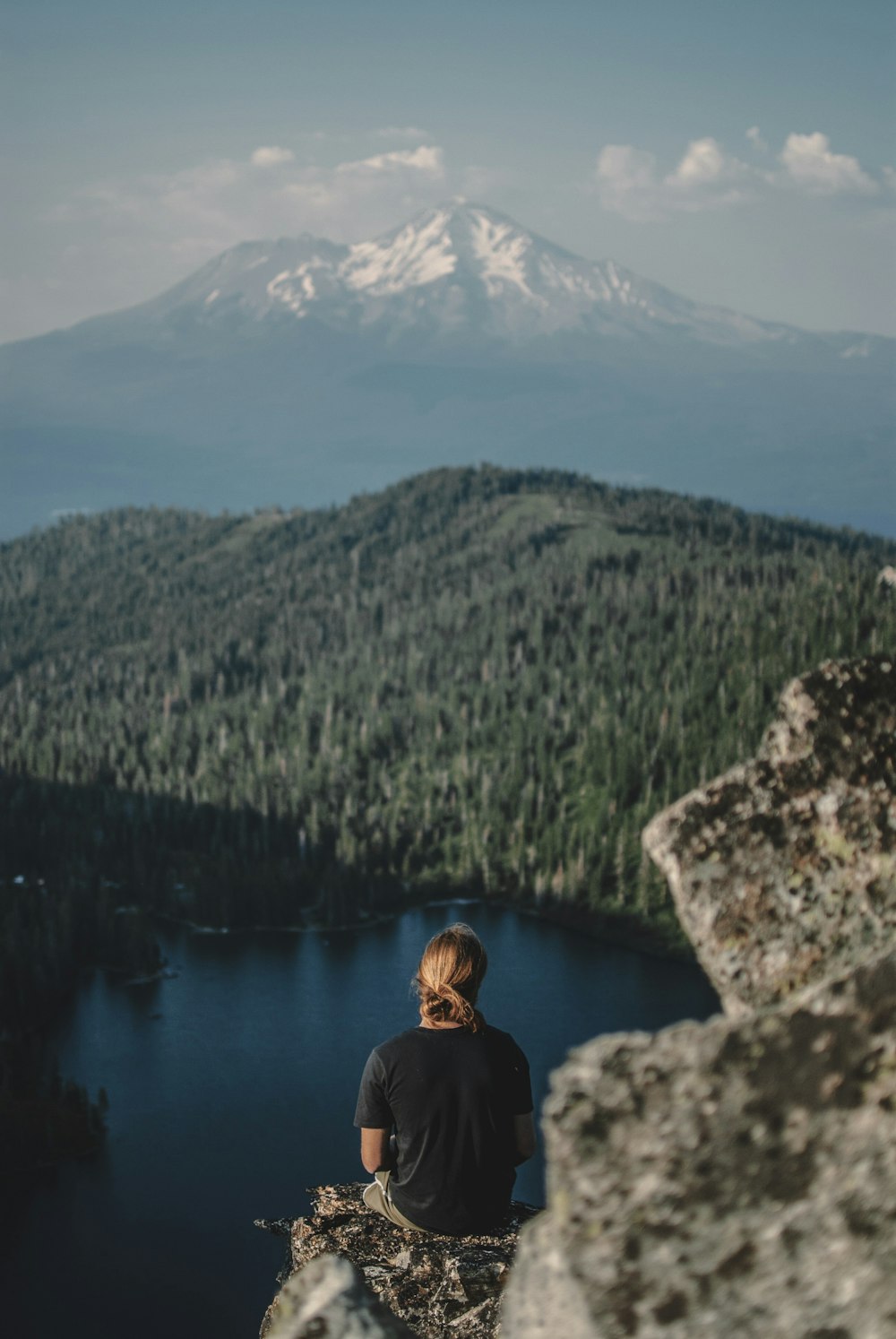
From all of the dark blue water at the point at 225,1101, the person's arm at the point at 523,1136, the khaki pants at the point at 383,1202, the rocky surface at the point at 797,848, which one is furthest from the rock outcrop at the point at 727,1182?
the dark blue water at the point at 225,1101

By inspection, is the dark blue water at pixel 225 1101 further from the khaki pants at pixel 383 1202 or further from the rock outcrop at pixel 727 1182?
the rock outcrop at pixel 727 1182

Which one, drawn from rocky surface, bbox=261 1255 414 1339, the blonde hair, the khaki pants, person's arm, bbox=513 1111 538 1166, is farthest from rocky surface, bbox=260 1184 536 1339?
rocky surface, bbox=261 1255 414 1339

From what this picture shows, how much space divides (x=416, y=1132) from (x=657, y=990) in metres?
175

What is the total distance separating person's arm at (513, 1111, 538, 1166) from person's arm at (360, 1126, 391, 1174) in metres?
1.34

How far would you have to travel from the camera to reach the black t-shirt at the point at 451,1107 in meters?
11.9

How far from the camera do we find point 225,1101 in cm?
13862

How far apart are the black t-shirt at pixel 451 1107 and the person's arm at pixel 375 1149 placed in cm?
9

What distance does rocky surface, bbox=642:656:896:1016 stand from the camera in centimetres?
969

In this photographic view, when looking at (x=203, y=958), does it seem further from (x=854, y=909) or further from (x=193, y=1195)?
(x=854, y=909)

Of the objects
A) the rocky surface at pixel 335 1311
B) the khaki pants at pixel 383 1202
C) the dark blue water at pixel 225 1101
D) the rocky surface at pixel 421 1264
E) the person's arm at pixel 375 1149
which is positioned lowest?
the dark blue water at pixel 225 1101

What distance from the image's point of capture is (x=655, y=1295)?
5684 mm

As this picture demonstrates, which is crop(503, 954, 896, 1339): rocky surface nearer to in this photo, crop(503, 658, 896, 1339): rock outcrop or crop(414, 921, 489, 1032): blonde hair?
crop(503, 658, 896, 1339): rock outcrop

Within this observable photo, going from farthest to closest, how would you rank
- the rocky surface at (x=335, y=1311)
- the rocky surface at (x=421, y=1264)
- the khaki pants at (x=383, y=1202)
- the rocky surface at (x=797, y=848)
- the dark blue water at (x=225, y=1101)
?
1. the dark blue water at (x=225, y=1101)
2. the khaki pants at (x=383, y=1202)
3. the rocky surface at (x=421, y=1264)
4. the rocky surface at (x=797, y=848)
5. the rocky surface at (x=335, y=1311)

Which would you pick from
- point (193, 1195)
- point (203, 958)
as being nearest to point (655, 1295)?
point (193, 1195)
